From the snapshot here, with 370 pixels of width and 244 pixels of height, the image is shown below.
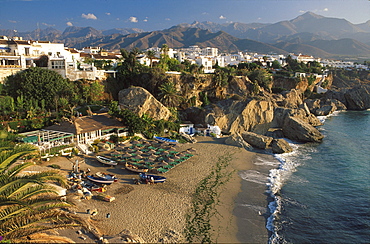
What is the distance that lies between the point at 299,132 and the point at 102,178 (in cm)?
2898

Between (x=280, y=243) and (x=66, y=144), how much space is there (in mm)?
21083

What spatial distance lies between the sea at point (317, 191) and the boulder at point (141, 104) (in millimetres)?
15276

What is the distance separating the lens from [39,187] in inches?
395

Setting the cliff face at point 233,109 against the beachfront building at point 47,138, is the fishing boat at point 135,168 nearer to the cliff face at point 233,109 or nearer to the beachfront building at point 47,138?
the beachfront building at point 47,138

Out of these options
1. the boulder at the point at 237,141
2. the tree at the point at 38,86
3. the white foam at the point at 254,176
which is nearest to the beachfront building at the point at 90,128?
the tree at the point at 38,86

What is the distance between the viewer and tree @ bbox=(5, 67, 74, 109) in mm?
34562

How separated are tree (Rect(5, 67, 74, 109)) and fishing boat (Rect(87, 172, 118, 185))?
18891mm

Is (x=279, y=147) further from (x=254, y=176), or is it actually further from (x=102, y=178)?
(x=102, y=178)

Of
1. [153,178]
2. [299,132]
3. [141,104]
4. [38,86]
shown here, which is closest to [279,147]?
[299,132]

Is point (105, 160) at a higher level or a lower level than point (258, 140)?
higher

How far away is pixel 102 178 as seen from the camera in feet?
66.6

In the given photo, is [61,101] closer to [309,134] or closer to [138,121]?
[138,121]

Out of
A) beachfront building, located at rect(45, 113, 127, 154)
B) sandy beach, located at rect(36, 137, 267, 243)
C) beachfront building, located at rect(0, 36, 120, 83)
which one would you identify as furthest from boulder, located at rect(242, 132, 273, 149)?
beachfront building, located at rect(0, 36, 120, 83)

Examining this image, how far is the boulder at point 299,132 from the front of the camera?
122 feet
